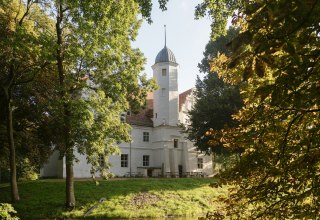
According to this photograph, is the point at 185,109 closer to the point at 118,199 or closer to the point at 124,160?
the point at 124,160

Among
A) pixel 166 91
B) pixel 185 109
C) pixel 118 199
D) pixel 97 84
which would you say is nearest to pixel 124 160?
pixel 166 91

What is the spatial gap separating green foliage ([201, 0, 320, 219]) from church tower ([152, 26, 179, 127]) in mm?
34474

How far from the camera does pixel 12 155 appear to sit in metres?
19.1

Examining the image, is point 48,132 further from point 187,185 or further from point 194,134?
point 194,134

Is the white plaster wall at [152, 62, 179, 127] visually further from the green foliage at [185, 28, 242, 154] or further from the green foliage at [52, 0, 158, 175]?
the green foliage at [52, 0, 158, 175]

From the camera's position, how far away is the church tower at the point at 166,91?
3934 cm

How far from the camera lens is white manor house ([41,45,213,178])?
37750 mm

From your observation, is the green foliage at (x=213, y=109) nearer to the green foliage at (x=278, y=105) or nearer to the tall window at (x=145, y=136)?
the tall window at (x=145, y=136)

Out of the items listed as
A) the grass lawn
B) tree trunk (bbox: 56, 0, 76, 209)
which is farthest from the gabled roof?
tree trunk (bbox: 56, 0, 76, 209)

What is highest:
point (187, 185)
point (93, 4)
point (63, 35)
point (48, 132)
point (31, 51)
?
point (63, 35)

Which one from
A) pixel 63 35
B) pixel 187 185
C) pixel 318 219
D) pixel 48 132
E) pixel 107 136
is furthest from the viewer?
pixel 187 185

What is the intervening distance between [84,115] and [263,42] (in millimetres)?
15391

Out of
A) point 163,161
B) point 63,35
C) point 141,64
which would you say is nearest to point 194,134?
point 163,161

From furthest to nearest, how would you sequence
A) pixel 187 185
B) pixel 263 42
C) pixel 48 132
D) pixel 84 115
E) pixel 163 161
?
pixel 163 161, pixel 187 185, pixel 48 132, pixel 84 115, pixel 263 42
